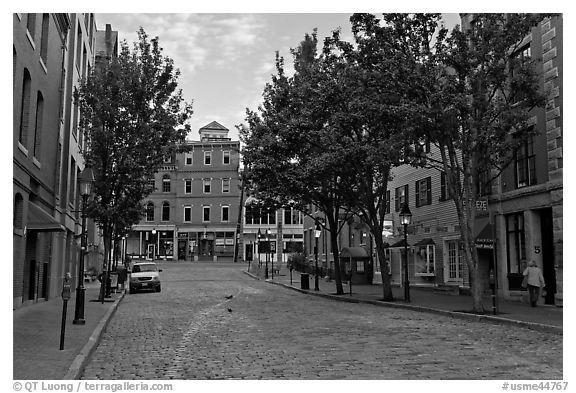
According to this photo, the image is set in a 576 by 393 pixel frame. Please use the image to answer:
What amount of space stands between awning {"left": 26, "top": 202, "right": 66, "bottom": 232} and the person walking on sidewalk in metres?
15.1

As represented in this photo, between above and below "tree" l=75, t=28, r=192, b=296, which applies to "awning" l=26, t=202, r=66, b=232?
below

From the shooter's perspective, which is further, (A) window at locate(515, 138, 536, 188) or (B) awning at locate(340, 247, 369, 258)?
(B) awning at locate(340, 247, 369, 258)

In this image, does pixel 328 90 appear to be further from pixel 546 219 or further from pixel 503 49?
pixel 546 219

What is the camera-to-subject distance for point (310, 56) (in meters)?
28.7

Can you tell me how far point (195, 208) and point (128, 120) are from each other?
53.1 m

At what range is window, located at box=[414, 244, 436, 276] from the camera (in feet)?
104

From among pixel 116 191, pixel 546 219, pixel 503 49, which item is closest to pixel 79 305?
pixel 116 191

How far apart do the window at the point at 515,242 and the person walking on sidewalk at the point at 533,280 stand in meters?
3.02

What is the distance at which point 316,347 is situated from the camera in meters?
12.0

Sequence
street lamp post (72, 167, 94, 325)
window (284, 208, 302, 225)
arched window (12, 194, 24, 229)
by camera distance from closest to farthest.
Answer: street lamp post (72, 167, 94, 325), arched window (12, 194, 24, 229), window (284, 208, 302, 225)

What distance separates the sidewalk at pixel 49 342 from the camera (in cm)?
884

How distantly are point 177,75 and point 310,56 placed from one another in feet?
21.5

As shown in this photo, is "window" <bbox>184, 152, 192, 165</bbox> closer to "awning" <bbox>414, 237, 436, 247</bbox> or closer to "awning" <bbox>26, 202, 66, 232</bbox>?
"awning" <bbox>414, 237, 436, 247</bbox>

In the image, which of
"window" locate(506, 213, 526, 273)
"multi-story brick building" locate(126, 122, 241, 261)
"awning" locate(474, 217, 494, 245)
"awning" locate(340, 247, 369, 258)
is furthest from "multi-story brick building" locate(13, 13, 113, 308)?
"multi-story brick building" locate(126, 122, 241, 261)
